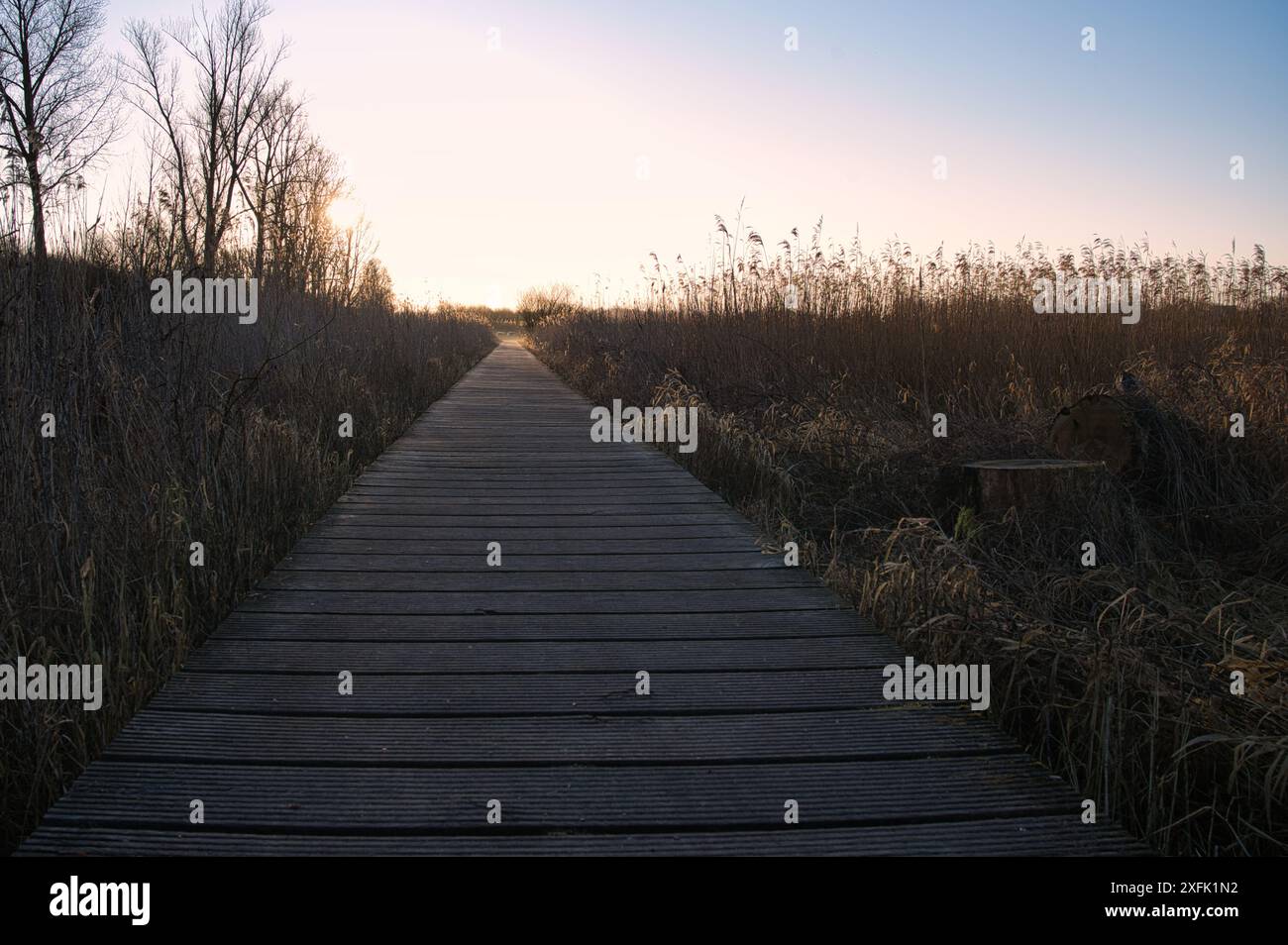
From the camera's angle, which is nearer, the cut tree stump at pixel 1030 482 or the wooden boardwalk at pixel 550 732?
the wooden boardwalk at pixel 550 732

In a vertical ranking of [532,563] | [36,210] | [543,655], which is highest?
[36,210]

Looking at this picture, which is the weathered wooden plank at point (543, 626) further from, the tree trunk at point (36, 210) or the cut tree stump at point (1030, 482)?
the cut tree stump at point (1030, 482)

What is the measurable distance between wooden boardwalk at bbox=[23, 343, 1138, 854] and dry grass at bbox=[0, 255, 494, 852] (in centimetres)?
12

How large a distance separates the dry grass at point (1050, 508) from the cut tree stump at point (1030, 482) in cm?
7

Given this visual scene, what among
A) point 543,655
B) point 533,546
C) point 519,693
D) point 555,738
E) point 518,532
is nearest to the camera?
point 555,738

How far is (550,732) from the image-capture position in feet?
7.00

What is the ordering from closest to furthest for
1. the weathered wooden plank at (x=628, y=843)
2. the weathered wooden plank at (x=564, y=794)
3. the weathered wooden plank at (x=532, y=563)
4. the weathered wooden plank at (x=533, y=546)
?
the weathered wooden plank at (x=628, y=843), the weathered wooden plank at (x=564, y=794), the weathered wooden plank at (x=532, y=563), the weathered wooden plank at (x=533, y=546)

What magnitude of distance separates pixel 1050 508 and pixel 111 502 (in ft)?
12.4

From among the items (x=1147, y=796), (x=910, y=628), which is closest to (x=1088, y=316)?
(x=910, y=628)

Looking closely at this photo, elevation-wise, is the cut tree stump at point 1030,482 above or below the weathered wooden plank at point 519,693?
above

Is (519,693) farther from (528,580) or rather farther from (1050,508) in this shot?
(1050,508)

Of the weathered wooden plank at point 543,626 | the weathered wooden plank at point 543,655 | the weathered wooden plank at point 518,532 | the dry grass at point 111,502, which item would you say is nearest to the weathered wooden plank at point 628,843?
the dry grass at point 111,502

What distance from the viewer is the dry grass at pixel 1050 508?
199 centimetres

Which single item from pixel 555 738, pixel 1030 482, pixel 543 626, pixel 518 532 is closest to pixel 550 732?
pixel 555 738
